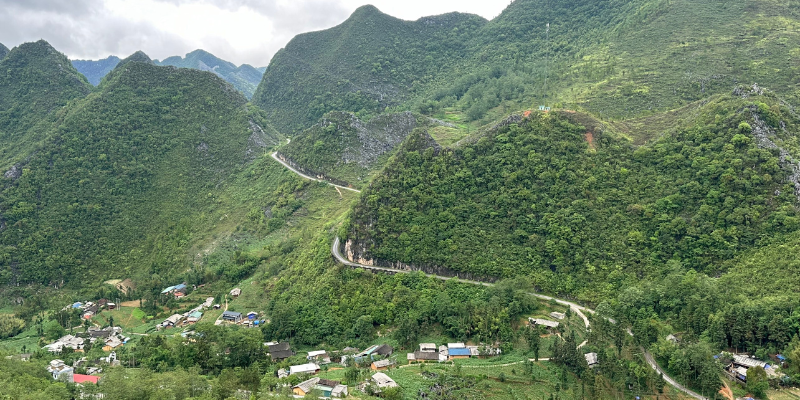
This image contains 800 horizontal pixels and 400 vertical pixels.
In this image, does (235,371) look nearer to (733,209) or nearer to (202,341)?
(202,341)

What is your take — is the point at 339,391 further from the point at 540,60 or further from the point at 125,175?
the point at 540,60

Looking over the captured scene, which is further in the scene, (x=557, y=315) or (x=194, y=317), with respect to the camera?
(x=194, y=317)

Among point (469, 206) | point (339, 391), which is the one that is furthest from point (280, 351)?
point (469, 206)

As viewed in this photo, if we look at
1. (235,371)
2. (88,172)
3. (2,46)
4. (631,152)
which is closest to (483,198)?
(631,152)

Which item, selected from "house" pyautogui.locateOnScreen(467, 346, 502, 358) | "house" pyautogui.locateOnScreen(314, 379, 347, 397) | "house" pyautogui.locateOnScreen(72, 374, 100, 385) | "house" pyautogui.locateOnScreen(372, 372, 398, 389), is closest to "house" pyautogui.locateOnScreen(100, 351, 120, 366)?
"house" pyautogui.locateOnScreen(72, 374, 100, 385)

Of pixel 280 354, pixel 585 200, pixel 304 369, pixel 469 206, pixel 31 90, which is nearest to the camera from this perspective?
pixel 304 369

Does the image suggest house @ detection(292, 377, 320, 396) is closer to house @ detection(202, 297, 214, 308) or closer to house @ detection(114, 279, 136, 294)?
house @ detection(202, 297, 214, 308)
